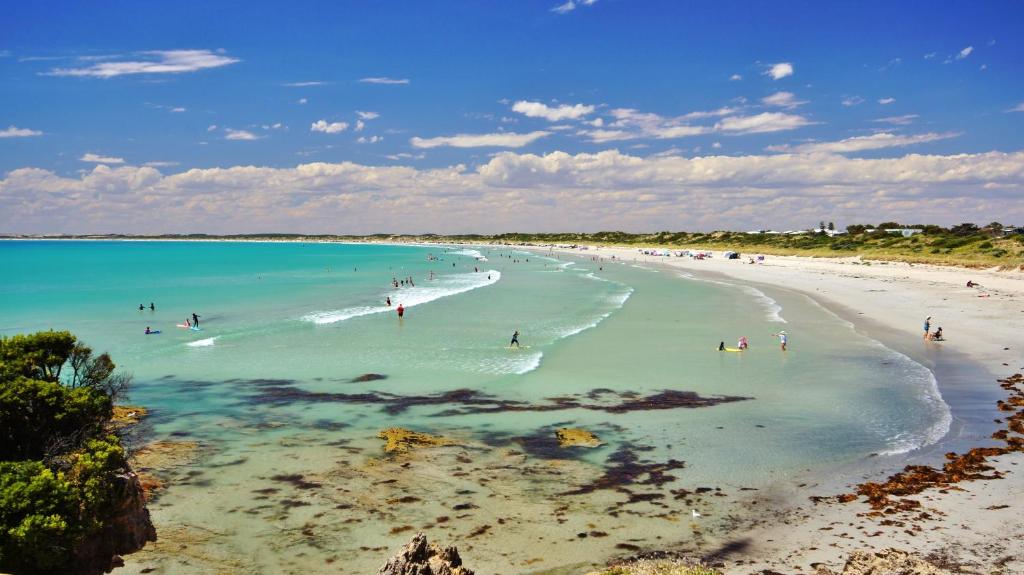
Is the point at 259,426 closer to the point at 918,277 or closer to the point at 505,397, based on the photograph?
the point at 505,397

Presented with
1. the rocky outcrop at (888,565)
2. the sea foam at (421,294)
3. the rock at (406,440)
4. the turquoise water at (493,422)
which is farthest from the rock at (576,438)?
the sea foam at (421,294)

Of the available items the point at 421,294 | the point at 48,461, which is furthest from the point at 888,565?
Result: the point at 421,294

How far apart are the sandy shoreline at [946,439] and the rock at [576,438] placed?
20.4 ft

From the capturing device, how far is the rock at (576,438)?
19.1 metres

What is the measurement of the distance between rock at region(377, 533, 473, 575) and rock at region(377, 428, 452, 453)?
976 cm

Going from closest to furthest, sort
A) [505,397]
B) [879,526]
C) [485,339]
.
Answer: [879,526] → [505,397] → [485,339]

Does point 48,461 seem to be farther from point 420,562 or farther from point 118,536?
point 420,562

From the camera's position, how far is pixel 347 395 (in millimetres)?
25594

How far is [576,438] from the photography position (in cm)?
1952

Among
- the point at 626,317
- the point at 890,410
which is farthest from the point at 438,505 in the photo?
the point at 626,317

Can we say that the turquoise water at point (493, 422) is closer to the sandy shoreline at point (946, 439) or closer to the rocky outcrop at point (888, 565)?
the sandy shoreline at point (946, 439)

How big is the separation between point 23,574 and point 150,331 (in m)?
38.7

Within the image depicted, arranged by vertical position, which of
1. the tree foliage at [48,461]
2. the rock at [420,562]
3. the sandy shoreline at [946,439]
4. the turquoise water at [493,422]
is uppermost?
the tree foliage at [48,461]

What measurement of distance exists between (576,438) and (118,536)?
40.2 feet
